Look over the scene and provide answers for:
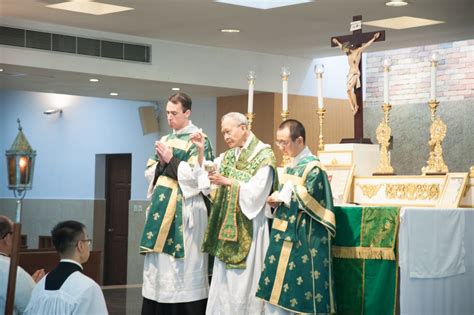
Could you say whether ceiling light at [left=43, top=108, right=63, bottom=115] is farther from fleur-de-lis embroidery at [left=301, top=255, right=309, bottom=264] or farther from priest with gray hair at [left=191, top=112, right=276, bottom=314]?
fleur-de-lis embroidery at [left=301, top=255, right=309, bottom=264]

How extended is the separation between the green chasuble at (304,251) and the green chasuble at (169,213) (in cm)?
77

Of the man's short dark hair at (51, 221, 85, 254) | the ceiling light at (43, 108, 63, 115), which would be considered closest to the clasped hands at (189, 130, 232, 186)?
the man's short dark hair at (51, 221, 85, 254)

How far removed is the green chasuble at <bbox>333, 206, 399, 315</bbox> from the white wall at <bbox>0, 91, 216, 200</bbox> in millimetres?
7390

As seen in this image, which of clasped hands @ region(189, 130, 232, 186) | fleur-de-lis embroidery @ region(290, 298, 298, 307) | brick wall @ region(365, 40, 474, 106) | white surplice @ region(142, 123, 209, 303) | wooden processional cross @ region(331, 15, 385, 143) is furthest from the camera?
brick wall @ region(365, 40, 474, 106)

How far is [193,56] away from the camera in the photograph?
10.8 meters

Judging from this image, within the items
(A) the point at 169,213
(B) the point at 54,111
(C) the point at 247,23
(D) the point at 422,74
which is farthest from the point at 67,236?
(B) the point at 54,111

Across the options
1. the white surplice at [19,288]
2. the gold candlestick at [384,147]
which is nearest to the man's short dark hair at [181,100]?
the gold candlestick at [384,147]

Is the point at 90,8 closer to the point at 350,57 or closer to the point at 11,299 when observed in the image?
the point at 350,57

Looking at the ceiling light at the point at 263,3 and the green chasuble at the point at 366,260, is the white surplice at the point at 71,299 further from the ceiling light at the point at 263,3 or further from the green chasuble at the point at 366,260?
the ceiling light at the point at 263,3

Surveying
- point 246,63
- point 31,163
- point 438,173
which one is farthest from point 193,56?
point 438,173

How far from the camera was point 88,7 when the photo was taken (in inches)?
352

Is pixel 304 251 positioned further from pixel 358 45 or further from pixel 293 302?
pixel 358 45

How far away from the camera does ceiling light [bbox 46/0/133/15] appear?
8.79 meters

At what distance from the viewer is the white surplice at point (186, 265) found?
6.15 metres
